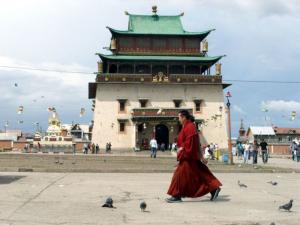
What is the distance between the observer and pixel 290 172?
64.2ft

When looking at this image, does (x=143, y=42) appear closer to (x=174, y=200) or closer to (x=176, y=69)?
(x=176, y=69)

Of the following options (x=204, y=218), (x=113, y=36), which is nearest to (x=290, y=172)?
(x=204, y=218)

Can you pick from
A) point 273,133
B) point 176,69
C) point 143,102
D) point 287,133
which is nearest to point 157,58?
point 176,69

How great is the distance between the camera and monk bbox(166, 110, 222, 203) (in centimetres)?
887

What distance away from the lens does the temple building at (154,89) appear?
192ft

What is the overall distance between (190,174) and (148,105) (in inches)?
1988

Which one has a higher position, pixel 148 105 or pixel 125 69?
pixel 125 69

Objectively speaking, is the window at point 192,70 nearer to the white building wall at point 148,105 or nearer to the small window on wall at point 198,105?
the white building wall at point 148,105

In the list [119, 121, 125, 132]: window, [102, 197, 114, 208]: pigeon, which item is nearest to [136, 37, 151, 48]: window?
[119, 121, 125, 132]: window

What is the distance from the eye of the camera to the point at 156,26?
64.8m

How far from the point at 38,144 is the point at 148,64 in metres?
17.2

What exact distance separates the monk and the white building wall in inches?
1917

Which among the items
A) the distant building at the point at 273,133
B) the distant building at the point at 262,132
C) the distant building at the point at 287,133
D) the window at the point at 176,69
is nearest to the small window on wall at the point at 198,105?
the window at the point at 176,69

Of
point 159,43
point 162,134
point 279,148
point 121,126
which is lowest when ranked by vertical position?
point 279,148
